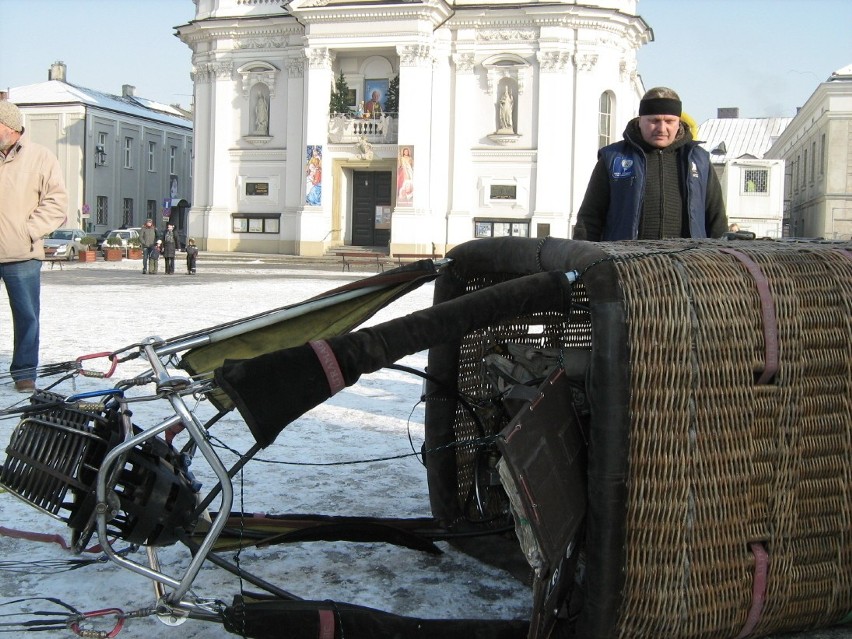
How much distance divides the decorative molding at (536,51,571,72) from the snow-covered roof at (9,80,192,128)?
26.3 m

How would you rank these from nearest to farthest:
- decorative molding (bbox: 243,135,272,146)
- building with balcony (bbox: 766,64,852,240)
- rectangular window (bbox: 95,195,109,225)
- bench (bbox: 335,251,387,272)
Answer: bench (bbox: 335,251,387,272) < decorative molding (bbox: 243,135,272,146) < building with balcony (bbox: 766,64,852,240) < rectangular window (bbox: 95,195,109,225)

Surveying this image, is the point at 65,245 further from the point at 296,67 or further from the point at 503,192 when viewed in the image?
the point at 503,192

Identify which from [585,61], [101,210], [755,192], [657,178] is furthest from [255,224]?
[657,178]

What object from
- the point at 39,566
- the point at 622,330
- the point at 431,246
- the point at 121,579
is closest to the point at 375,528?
the point at 121,579

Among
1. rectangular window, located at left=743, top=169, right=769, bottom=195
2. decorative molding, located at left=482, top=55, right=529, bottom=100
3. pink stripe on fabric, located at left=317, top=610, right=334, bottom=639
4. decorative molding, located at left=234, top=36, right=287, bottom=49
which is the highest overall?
decorative molding, located at left=234, top=36, right=287, bottom=49

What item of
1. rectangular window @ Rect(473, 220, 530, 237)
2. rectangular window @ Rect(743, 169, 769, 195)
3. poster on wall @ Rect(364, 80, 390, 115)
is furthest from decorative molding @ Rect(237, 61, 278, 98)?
rectangular window @ Rect(743, 169, 769, 195)

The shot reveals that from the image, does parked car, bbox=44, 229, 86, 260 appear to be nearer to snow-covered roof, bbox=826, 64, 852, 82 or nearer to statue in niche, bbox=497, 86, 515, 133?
statue in niche, bbox=497, 86, 515, 133

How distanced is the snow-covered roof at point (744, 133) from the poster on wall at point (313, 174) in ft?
127

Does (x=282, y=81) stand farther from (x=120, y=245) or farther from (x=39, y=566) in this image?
(x=39, y=566)

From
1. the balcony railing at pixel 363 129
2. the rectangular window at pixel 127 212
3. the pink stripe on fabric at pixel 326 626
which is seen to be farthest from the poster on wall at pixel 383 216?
the pink stripe on fabric at pixel 326 626

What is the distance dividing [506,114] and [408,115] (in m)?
3.59

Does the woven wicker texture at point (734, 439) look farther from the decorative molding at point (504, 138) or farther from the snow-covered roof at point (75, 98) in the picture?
the snow-covered roof at point (75, 98)

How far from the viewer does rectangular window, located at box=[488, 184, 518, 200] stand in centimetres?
3394

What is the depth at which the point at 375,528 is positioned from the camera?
3016 millimetres
